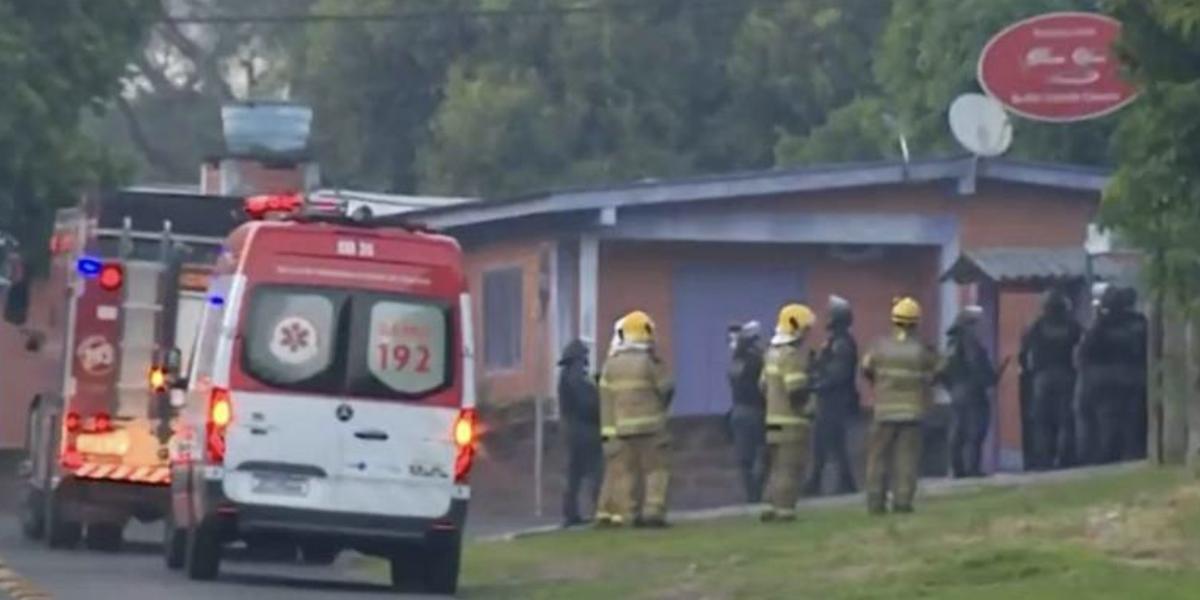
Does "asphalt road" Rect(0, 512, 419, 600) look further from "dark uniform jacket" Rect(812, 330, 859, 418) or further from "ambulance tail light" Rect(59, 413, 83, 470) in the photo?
"dark uniform jacket" Rect(812, 330, 859, 418)

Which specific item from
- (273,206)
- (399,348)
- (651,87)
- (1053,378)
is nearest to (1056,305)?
(1053,378)

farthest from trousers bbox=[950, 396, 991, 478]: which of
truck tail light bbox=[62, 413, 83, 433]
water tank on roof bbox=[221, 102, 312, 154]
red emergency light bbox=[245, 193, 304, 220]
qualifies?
water tank on roof bbox=[221, 102, 312, 154]

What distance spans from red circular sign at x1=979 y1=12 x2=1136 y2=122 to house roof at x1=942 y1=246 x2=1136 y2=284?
30.2 feet

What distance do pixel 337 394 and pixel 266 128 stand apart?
17.5 metres

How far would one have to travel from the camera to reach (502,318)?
3912cm

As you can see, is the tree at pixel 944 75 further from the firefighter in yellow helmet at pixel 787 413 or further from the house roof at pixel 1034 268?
the firefighter in yellow helmet at pixel 787 413

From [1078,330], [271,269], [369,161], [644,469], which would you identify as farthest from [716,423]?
[369,161]

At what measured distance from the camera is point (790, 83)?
5819cm

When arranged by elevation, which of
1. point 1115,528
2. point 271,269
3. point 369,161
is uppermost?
point 369,161

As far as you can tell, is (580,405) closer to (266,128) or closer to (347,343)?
(347,343)

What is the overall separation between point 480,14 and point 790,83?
5.64m

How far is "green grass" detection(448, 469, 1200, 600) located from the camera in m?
19.2

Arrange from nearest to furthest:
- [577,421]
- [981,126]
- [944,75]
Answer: [577,421] → [981,126] → [944,75]

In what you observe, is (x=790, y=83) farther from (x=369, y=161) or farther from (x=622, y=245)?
(x=622, y=245)
